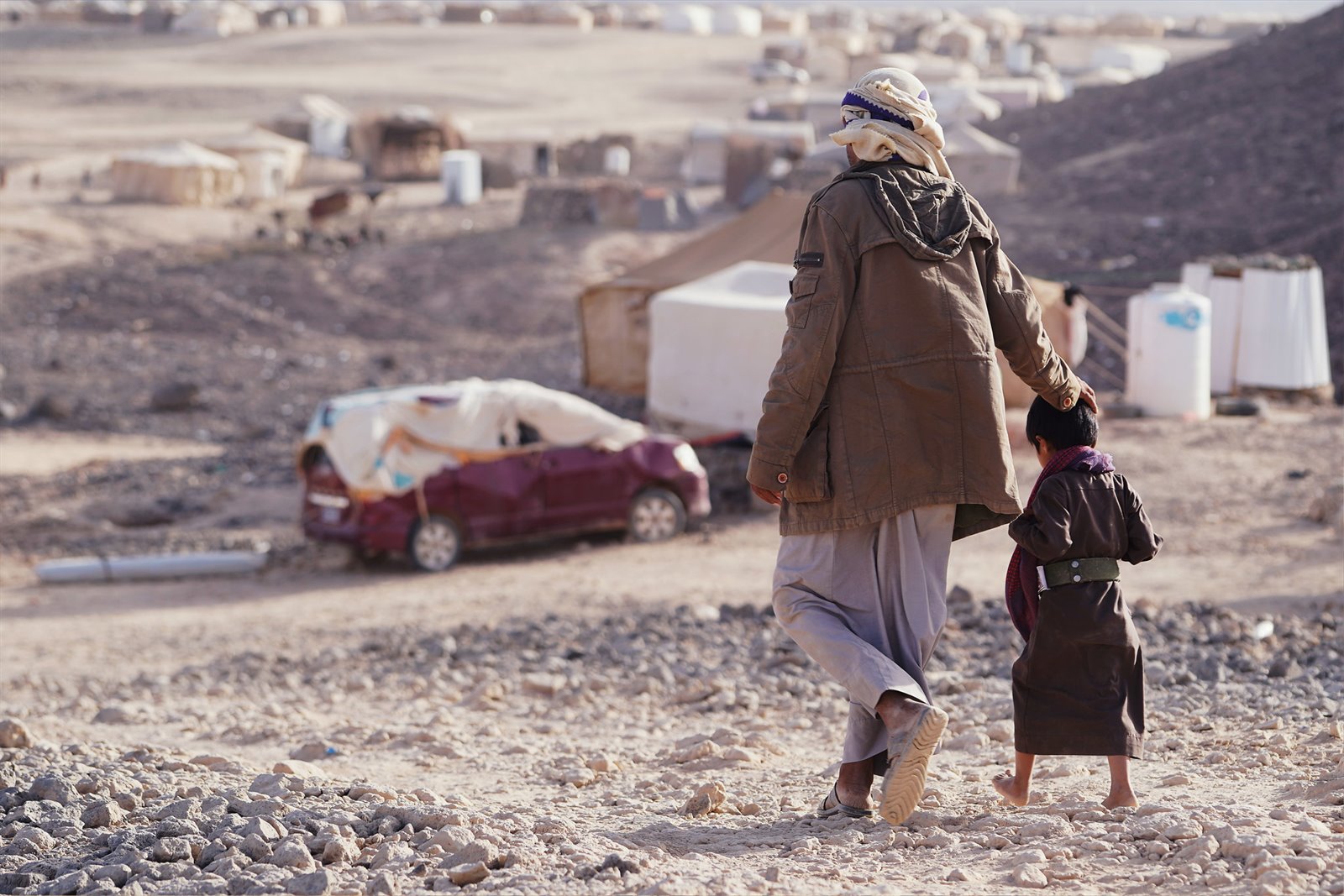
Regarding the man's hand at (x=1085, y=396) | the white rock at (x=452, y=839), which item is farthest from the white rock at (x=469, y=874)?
the man's hand at (x=1085, y=396)

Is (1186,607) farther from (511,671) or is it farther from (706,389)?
(706,389)

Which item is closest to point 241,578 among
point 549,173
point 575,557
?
point 575,557

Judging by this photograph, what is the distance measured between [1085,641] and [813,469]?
2.78 feet

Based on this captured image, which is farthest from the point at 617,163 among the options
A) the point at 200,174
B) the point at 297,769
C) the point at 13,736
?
the point at 297,769

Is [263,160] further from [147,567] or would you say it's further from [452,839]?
[452,839]

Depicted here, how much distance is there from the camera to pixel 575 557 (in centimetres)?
1334

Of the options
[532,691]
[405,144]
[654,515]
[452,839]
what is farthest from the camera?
[405,144]

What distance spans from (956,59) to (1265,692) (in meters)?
63.1

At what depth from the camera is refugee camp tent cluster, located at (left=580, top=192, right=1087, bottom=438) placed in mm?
16141

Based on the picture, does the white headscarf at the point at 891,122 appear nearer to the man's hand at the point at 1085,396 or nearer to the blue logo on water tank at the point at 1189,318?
the man's hand at the point at 1085,396

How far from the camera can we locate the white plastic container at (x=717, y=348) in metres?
16.0

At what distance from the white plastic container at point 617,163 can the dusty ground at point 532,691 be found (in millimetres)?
17531

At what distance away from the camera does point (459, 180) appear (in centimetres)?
3794

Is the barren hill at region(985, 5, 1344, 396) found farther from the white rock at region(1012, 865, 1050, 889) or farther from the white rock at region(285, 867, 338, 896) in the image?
the white rock at region(285, 867, 338, 896)
